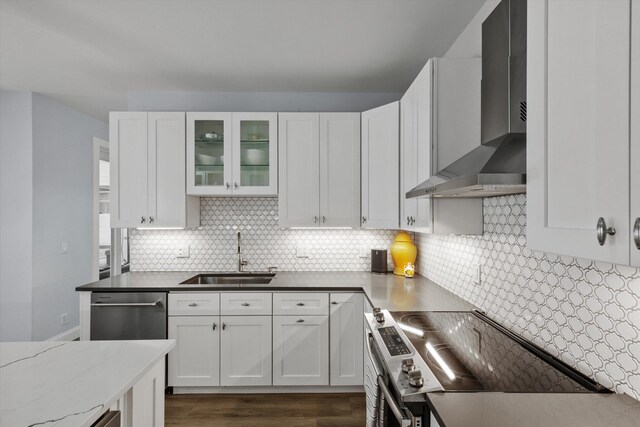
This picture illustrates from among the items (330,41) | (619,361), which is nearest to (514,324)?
(619,361)

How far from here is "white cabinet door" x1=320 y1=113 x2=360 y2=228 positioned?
321 cm

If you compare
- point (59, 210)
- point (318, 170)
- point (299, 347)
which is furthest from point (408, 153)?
point (59, 210)

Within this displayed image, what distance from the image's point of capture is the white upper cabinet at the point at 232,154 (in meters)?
3.20

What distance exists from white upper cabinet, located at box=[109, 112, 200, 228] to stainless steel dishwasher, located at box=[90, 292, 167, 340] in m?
0.66

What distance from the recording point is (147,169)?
3.19 meters

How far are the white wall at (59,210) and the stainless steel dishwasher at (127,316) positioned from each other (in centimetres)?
155

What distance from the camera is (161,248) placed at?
346 centimetres

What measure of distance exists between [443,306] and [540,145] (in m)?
1.41

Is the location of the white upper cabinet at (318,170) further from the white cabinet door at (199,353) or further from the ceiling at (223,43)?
the white cabinet door at (199,353)

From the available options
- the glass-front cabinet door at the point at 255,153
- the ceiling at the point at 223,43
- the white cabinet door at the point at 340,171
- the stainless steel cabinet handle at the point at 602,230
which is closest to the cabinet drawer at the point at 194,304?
the glass-front cabinet door at the point at 255,153

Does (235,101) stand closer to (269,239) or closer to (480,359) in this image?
(269,239)

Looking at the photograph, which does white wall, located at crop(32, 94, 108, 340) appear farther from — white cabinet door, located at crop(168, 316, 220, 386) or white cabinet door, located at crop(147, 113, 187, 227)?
white cabinet door, located at crop(168, 316, 220, 386)

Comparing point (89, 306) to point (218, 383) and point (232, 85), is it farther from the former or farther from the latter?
point (232, 85)

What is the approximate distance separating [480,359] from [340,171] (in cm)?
208
